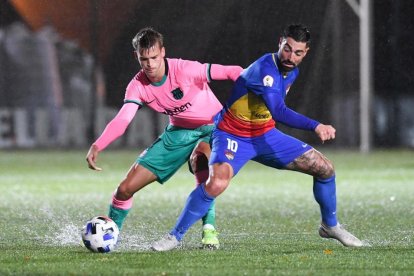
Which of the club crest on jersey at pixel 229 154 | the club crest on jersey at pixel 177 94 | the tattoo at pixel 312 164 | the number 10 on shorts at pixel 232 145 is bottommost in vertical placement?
the tattoo at pixel 312 164

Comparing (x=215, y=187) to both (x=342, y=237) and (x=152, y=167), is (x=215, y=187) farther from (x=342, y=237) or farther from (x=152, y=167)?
(x=342, y=237)

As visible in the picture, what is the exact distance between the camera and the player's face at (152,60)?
8.54 m

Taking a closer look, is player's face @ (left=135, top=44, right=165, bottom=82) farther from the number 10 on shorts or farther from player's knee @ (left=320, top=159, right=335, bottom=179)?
player's knee @ (left=320, top=159, right=335, bottom=179)

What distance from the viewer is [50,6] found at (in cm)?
2181

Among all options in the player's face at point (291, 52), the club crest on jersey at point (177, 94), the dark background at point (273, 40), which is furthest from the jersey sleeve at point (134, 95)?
the dark background at point (273, 40)

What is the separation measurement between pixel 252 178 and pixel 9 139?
842 cm

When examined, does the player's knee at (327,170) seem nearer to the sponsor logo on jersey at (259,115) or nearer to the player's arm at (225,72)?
the sponsor logo on jersey at (259,115)

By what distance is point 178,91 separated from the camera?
352 inches

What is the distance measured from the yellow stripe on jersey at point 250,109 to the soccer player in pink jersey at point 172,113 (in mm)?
245

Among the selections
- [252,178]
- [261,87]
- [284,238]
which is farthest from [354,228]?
[252,178]

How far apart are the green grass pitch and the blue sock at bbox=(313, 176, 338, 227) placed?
0.26 meters

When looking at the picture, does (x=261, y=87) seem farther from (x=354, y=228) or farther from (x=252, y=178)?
(x=252, y=178)

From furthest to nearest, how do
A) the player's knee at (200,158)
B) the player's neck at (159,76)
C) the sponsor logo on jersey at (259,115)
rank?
the player's knee at (200,158)
the player's neck at (159,76)
the sponsor logo on jersey at (259,115)

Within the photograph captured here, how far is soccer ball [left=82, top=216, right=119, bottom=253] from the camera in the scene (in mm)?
8344
